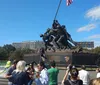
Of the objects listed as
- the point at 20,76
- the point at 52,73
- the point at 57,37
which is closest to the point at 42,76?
the point at 52,73

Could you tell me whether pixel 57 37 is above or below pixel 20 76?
above

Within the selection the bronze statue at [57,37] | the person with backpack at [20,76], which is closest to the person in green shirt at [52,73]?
the person with backpack at [20,76]

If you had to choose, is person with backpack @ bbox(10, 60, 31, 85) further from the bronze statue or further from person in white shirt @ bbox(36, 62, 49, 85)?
the bronze statue

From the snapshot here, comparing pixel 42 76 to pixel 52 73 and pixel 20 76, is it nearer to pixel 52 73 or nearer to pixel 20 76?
pixel 52 73

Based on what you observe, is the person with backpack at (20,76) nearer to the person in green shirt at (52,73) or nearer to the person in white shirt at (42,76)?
the person in white shirt at (42,76)

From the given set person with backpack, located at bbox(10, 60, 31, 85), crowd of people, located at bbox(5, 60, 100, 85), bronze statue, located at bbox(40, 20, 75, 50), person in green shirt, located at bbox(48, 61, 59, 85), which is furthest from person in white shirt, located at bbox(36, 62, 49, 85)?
bronze statue, located at bbox(40, 20, 75, 50)

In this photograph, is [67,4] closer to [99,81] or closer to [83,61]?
[83,61]

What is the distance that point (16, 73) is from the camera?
6305 millimetres

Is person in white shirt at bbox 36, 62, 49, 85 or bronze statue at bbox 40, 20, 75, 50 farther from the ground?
bronze statue at bbox 40, 20, 75, 50

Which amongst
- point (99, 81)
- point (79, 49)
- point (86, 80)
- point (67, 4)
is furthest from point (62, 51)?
point (99, 81)

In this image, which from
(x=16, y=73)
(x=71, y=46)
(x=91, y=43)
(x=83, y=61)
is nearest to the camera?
(x=16, y=73)

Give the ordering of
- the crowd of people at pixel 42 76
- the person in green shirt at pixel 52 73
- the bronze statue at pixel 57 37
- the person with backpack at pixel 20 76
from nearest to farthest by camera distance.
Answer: the crowd of people at pixel 42 76 → the person with backpack at pixel 20 76 → the person in green shirt at pixel 52 73 → the bronze statue at pixel 57 37

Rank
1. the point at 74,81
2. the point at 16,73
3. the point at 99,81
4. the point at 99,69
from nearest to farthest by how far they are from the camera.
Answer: the point at 99,81 → the point at 74,81 → the point at 16,73 → the point at 99,69

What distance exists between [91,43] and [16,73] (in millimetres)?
161741
